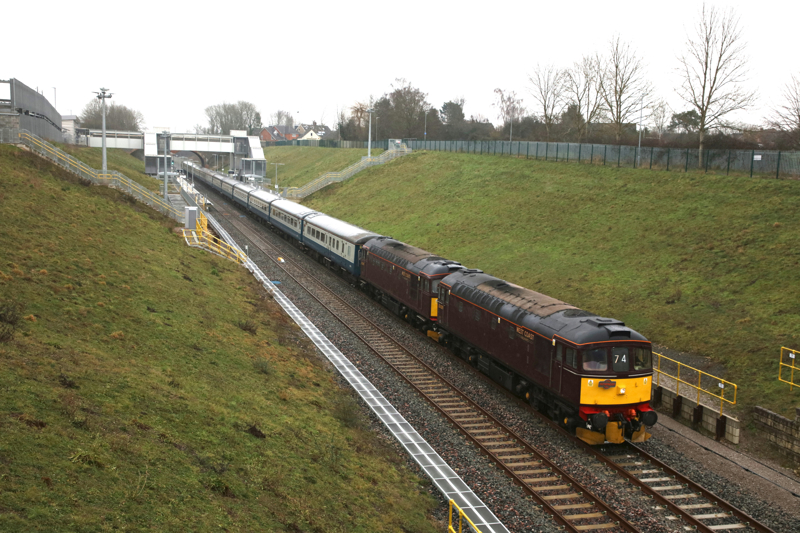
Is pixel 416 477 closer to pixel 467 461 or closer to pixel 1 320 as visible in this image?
pixel 467 461

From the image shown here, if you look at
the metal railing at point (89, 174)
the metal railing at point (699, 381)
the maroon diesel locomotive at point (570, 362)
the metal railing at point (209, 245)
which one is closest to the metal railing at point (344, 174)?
the metal railing at point (89, 174)

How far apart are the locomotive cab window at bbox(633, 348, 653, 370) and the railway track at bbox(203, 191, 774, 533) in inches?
88.5

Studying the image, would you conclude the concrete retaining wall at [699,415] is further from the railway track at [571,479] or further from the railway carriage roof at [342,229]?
the railway carriage roof at [342,229]

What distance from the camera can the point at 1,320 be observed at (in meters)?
13.7

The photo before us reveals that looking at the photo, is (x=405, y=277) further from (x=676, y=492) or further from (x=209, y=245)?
(x=209, y=245)

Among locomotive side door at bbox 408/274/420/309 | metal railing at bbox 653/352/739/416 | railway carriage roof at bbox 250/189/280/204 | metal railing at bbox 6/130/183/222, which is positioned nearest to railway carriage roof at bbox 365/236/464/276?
locomotive side door at bbox 408/274/420/309

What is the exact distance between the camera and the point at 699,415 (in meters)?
17.7

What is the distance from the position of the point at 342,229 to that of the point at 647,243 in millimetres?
17850

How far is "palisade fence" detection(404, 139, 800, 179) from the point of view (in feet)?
114

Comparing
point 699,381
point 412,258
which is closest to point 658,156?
point 412,258

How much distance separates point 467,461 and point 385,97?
107530mm

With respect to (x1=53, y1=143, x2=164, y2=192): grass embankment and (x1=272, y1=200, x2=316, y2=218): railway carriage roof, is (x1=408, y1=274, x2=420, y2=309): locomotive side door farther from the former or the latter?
(x1=53, y1=143, x2=164, y2=192): grass embankment

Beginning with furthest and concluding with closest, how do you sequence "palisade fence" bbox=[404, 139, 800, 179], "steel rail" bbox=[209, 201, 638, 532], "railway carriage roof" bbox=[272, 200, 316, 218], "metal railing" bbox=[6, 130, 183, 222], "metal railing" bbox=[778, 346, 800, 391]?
1. "railway carriage roof" bbox=[272, 200, 316, 218]
2. "metal railing" bbox=[6, 130, 183, 222]
3. "palisade fence" bbox=[404, 139, 800, 179]
4. "metal railing" bbox=[778, 346, 800, 391]
5. "steel rail" bbox=[209, 201, 638, 532]

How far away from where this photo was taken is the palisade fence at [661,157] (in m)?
34.8
